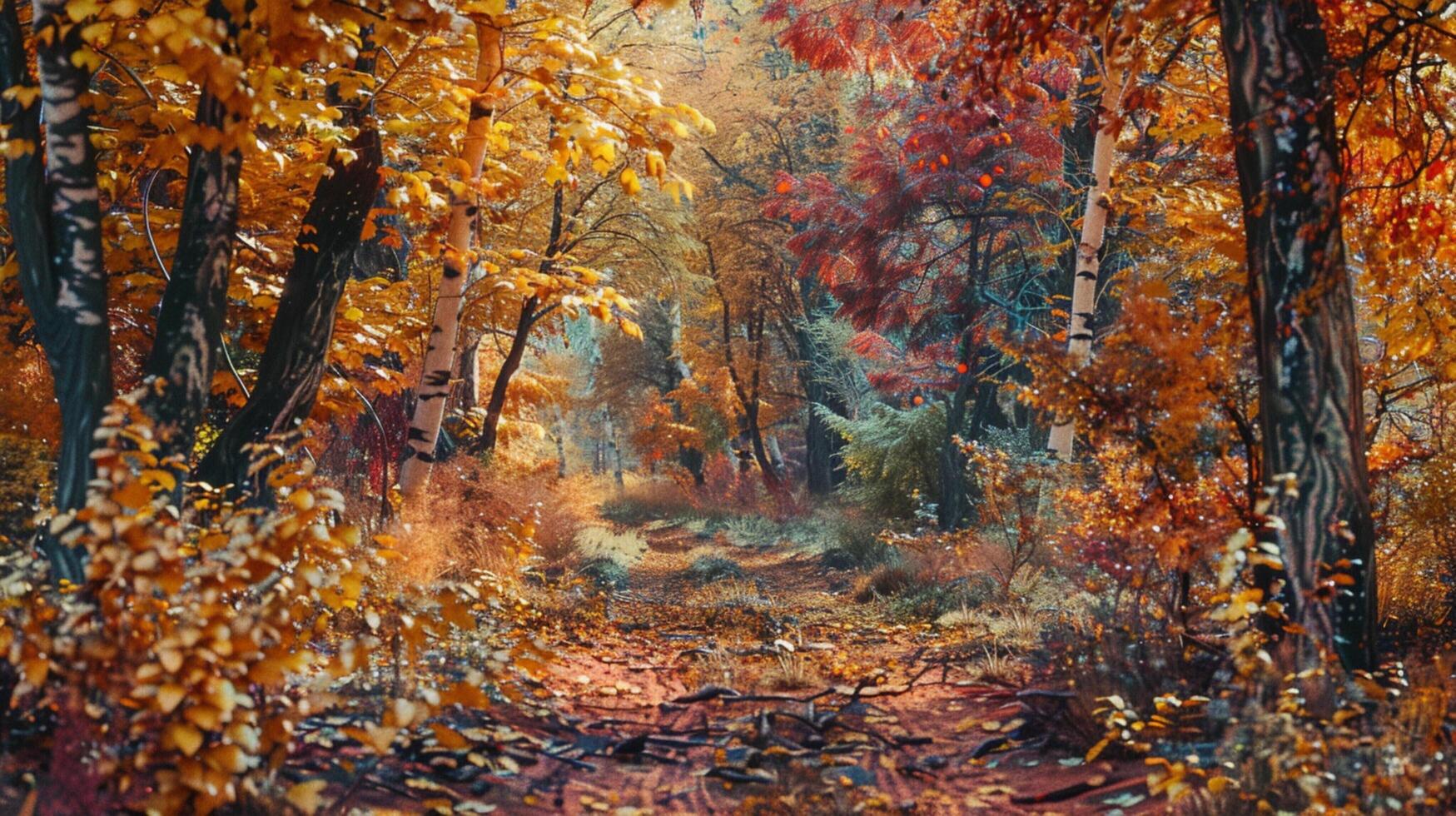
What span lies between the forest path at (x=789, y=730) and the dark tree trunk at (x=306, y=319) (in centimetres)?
206

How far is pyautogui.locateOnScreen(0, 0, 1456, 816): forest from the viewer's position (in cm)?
315

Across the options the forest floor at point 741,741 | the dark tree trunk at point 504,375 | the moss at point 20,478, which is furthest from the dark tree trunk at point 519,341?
the forest floor at point 741,741

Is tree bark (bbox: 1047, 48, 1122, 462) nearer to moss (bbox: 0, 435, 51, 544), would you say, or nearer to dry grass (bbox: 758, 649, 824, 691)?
dry grass (bbox: 758, 649, 824, 691)

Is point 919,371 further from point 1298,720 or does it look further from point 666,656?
point 1298,720

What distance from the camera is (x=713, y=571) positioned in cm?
1301

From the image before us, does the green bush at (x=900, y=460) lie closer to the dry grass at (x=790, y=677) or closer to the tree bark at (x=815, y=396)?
the tree bark at (x=815, y=396)

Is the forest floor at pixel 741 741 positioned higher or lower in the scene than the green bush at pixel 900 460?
lower

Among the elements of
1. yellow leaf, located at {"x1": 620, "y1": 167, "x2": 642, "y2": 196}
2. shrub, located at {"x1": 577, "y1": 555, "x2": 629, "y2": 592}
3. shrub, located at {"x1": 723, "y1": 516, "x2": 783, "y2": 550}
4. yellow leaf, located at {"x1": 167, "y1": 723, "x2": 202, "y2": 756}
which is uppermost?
yellow leaf, located at {"x1": 620, "y1": 167, "x2": 642, "y2": 196}

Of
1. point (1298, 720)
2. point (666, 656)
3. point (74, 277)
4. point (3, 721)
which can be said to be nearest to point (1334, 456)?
point (1298, 720)

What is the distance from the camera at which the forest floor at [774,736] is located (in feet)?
13.7

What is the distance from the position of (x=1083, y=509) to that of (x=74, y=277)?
18.9 feet

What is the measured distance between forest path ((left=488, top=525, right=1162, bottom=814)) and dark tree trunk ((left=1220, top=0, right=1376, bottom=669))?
44.2 inches

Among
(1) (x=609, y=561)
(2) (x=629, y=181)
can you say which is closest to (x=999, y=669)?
(2) (x=629, y=181)

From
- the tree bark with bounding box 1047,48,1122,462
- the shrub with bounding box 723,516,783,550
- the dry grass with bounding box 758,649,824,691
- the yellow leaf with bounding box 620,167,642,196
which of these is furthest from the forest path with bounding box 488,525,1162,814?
the shrub with bounding box 723,516,783,550
